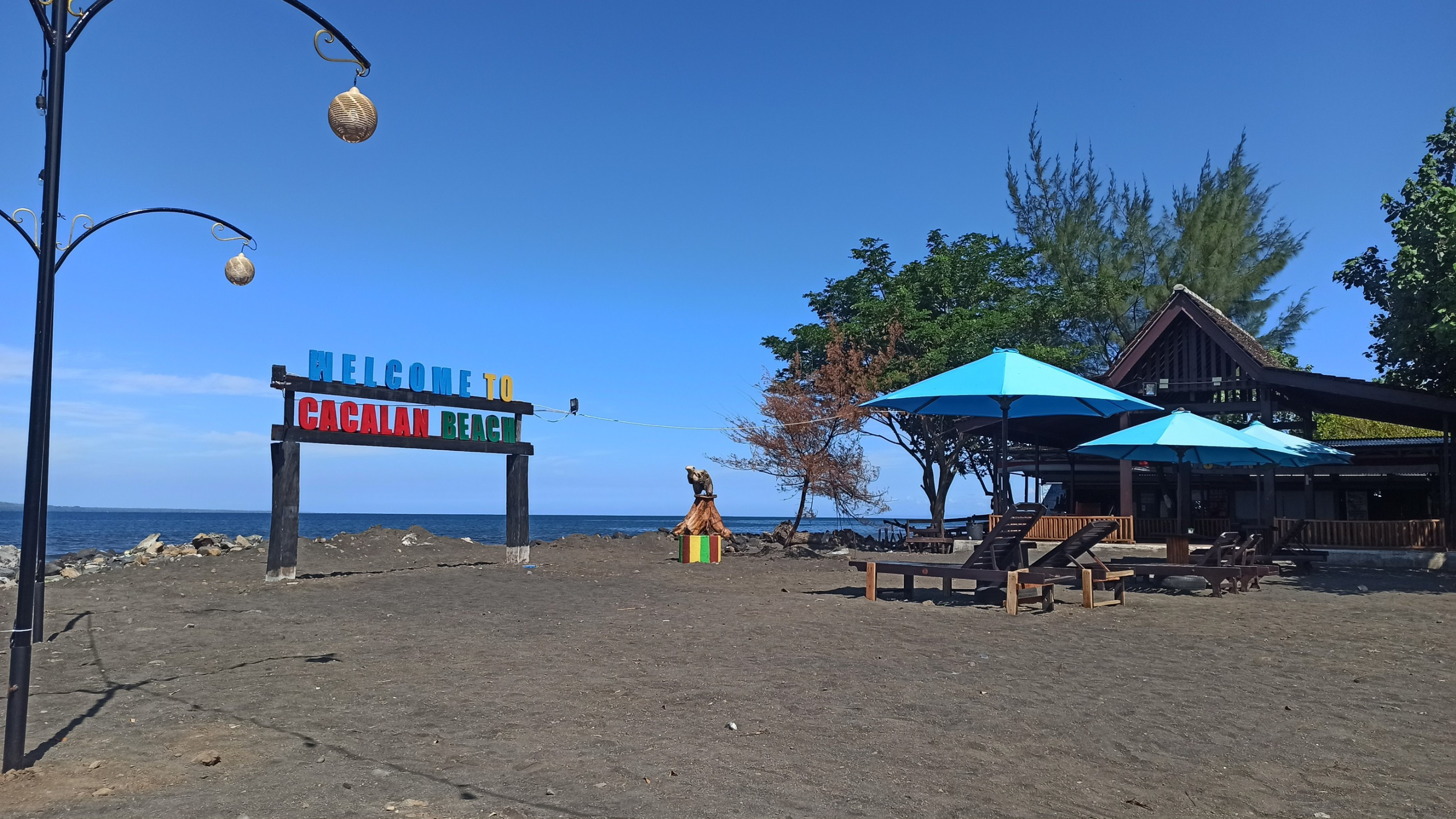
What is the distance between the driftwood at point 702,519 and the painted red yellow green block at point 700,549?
33 centimetres

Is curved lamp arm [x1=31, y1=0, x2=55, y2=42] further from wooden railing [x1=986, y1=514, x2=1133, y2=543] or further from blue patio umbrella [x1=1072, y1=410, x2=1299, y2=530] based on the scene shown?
wooden railing [x1=986, y1=514, x2=1133, y2=543]

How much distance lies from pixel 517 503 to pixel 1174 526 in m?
17.0

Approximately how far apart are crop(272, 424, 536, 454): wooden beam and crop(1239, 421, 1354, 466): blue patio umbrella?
496 inches

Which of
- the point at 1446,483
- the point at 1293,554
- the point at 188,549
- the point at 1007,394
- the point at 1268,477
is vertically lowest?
the point at 188,549

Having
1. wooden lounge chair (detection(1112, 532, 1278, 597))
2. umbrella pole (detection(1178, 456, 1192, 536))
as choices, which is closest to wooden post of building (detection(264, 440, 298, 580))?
wooden lounge chair (detection(1112, 532, 1278, 597))

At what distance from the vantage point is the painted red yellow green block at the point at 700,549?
19.5 meters

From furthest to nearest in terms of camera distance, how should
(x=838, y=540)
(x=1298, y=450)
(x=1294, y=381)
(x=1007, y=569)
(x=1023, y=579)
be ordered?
(x=838, y=540)
(x=1294, y=381)
(x=1298, y=450)
(x=1007, y=569)
(x=1023, y=579)

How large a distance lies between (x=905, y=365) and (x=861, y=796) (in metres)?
23.6

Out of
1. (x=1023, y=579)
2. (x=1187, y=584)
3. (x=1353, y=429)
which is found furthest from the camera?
(x=1353, y=429)

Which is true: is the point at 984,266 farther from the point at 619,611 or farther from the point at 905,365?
the point at 619,611

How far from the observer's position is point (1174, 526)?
981 inches

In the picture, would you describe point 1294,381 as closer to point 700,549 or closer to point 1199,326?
point 1199,326

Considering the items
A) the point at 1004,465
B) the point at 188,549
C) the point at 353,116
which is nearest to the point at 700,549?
the point at 1004,465

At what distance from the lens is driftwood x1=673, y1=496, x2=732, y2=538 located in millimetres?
20000
